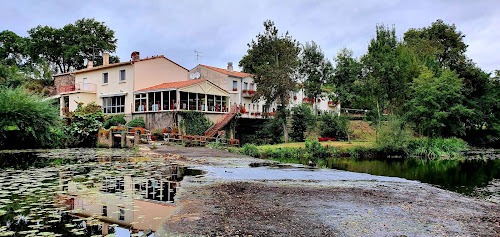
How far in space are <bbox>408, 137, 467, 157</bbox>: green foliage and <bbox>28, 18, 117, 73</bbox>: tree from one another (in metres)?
46.2

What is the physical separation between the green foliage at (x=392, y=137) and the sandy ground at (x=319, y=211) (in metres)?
18.8

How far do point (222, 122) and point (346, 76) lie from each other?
2084 cm

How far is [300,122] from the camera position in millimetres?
39562

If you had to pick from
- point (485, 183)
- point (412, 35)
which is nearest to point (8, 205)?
point (485, 183)

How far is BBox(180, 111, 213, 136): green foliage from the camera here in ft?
115

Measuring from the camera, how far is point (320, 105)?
58.7m

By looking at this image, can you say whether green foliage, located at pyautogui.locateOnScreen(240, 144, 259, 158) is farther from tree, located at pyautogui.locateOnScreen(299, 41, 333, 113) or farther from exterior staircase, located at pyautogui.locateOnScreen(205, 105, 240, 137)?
tree, located at pyautogui.locateOnScreen(299, 41, 333, 113)

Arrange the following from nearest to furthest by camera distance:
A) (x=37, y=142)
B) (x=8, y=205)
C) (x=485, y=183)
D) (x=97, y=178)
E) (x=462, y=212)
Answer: (x=8, y=205) → (x=462, y=212) → (x=97, y=178) → (x=485, y=183) → (x=37, y=142)

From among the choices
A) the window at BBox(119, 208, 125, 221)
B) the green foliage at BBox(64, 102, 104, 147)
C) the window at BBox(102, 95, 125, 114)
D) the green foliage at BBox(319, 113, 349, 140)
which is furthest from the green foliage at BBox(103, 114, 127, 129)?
the window at BBox(119, 208, 125, 221)

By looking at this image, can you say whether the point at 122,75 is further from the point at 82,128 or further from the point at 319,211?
the point at 319,211

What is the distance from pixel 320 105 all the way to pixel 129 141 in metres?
36.9

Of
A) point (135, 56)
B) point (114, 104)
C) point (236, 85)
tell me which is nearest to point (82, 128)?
point (114, 104)

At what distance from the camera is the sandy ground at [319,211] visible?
6547 millimetres

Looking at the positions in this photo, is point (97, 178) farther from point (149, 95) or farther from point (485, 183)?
point (149, 95)
